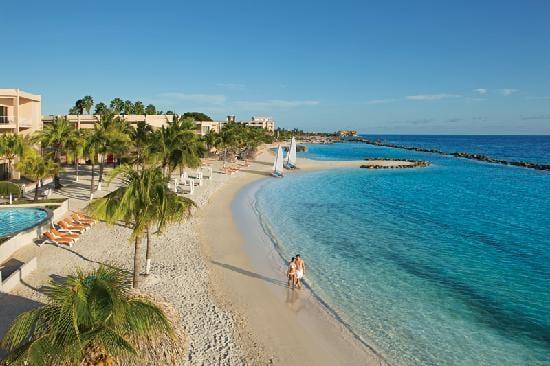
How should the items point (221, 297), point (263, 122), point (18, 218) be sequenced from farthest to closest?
point (263, 122) → point (18, 218) → point (221, 297)

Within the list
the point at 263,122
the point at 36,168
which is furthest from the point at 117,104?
the point at 263,122

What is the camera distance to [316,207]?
35.7 metres

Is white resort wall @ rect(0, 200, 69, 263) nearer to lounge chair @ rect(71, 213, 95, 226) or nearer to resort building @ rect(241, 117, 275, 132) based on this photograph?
lounge chair @ rect(71, 213, 95, 226)

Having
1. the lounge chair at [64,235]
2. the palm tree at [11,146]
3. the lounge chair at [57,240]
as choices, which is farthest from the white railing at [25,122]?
the lounge chair at [57,240]

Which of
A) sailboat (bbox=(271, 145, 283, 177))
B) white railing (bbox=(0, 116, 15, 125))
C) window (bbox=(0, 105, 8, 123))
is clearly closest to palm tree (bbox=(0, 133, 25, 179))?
white railing (bbox=(0, 116, 15, 125))

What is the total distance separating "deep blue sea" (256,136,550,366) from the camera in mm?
13852

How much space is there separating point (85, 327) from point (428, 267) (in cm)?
1818

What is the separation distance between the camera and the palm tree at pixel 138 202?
13.3 metres

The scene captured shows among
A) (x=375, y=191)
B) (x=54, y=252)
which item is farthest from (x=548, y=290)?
(x=375, y=191)

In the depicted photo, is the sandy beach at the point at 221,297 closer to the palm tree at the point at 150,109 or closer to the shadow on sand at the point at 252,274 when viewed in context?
the shadow on sand at the point at 252,274

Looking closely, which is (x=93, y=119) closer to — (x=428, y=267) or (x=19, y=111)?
(x=19, y=111)

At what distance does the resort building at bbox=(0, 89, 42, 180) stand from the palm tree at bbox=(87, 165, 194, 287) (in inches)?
1169

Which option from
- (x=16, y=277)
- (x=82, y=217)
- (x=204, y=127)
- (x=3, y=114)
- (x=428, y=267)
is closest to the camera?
(x=16, y=277)

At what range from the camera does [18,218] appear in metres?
23.8
